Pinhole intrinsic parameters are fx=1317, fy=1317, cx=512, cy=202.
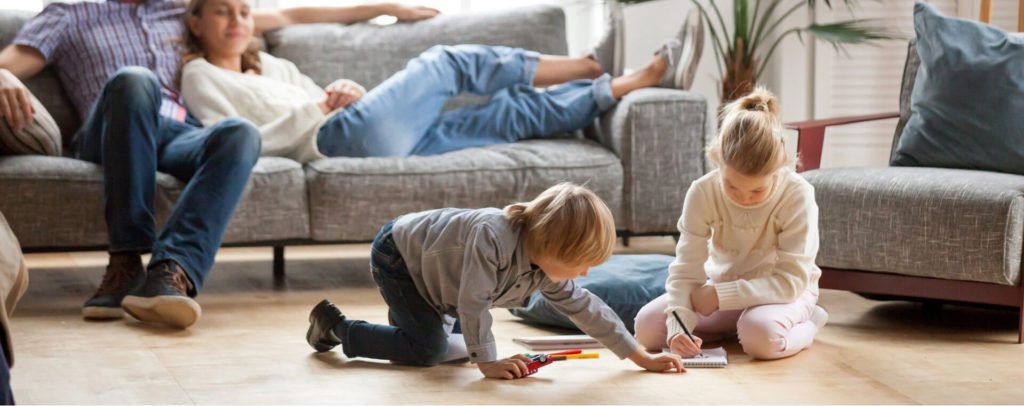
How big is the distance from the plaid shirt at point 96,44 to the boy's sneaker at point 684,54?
1.34 metres

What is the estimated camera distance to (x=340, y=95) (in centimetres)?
360

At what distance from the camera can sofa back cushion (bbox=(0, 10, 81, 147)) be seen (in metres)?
3.57

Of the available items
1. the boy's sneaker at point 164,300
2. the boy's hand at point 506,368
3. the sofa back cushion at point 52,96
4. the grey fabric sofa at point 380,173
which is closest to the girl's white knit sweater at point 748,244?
the boy's hand at point 506,368

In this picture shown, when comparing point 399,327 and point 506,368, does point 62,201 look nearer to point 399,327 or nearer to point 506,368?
point 399,327

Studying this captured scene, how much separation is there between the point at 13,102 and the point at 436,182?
41.3 inches

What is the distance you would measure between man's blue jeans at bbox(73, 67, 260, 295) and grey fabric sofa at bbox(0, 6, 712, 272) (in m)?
0.13

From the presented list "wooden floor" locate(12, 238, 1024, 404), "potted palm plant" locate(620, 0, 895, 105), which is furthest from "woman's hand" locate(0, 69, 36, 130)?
"potted palm plant" locate(620, 0, 895, 105)

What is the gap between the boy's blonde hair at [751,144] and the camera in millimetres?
2395

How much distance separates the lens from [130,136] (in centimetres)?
307

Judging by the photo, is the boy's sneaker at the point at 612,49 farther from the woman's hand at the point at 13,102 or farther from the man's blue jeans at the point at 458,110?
the woman's hand at the point at 13,102

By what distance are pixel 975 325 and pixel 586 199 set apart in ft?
4.10

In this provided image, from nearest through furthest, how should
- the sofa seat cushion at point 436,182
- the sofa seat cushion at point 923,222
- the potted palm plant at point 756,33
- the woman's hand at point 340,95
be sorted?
the sofa seat cushion at point 923,222
the sofa seat cushion at point 436,182
the woman's hand at point 340,95
the potted palm plant at point 756,33

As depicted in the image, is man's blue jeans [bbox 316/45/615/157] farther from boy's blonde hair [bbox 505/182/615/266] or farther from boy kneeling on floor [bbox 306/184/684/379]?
boy's blonde hair [bbox 505/182/615/266]

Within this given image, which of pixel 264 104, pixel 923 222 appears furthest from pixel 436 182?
pixel 923 222
